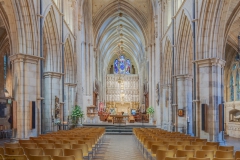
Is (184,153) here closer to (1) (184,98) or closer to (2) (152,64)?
(1) (184,98)

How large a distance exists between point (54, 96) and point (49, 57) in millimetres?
2992

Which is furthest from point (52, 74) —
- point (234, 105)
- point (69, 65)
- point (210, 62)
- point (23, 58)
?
point (234, 105)

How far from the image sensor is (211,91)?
48.9 ft

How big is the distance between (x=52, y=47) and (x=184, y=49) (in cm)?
1010

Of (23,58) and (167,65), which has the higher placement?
(167,65)

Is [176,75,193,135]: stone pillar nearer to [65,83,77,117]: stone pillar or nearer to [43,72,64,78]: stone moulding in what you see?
[43,72,64,78]: stone moulding

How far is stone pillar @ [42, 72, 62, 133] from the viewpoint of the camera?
1945 centimetres

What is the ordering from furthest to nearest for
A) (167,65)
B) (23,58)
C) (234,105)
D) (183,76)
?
(167,65), (234,105), (183,76), (23,58)

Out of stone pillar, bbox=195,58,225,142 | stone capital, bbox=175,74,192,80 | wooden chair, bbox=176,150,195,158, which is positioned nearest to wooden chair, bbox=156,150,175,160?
wooden chair, bbox=176,150,195,158

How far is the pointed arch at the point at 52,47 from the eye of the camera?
2047cm

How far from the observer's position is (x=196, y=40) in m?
15.9

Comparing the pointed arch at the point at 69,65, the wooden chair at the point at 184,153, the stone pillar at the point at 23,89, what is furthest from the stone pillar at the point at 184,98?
the wooden chair at the point at 184,153

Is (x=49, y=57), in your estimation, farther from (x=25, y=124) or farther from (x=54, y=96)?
(x=25, y=124)

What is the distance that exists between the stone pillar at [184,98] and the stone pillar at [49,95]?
373 inches
